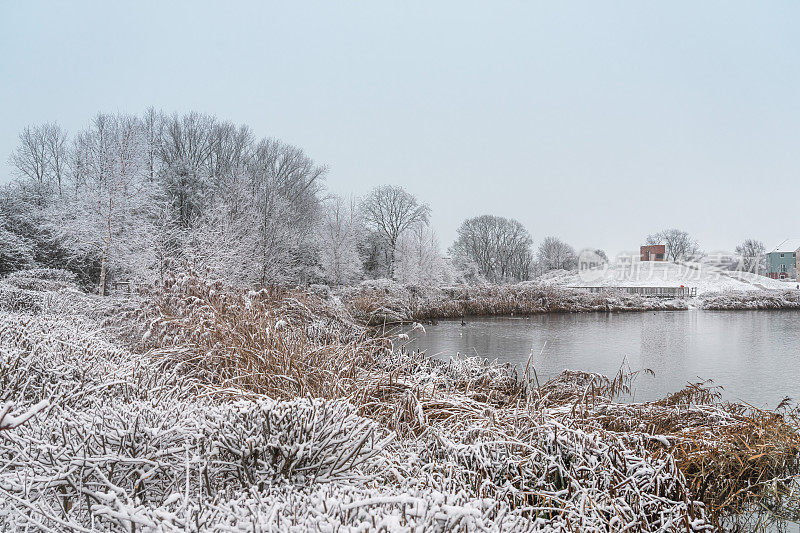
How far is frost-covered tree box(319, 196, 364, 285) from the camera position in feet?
85.8

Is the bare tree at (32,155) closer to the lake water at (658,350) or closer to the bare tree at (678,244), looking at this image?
the lake water at (658,350)

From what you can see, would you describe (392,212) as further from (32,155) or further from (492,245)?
(32,155)

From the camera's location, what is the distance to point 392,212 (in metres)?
36.5

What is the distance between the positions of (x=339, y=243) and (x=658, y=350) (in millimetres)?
20329

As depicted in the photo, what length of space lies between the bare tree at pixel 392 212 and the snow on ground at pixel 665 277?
37.0 feet

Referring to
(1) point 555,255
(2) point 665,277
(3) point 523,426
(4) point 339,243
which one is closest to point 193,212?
(4) point 339,243

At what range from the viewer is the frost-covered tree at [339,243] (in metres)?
26.2

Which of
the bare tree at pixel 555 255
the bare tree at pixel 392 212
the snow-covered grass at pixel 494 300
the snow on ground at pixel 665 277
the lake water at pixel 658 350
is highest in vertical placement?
the bare tree at pixel 392 212

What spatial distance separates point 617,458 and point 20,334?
373 centimetres

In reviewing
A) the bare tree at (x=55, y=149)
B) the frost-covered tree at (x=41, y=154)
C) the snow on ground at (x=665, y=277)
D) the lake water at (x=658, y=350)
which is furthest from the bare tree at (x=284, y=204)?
the snow on ground at (x=665, y=277)

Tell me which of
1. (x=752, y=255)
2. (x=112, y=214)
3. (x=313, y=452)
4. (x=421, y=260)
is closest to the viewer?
(x=313, y=452)

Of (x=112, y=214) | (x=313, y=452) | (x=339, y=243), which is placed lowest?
(x=313, y=452)

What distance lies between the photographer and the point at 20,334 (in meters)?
3.04

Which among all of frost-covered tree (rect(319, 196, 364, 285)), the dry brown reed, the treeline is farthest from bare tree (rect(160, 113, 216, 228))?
the dry brown reed
